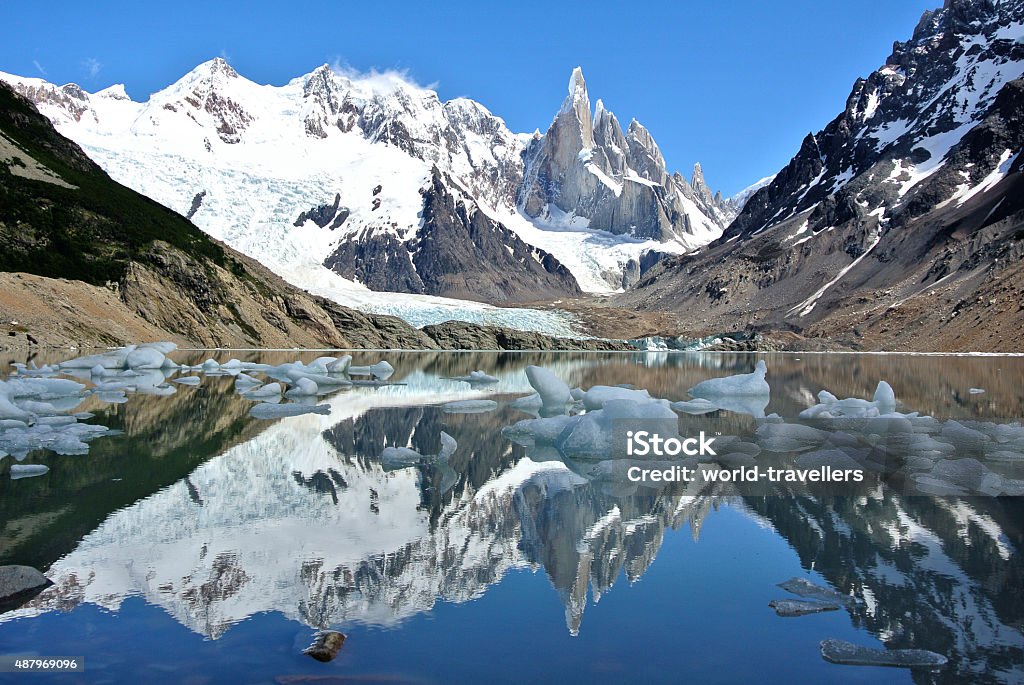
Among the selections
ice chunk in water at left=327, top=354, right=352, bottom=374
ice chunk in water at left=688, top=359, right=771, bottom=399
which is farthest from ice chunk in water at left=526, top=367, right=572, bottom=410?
ice chunk in water at left=327, top=354, right=352, bottom=374

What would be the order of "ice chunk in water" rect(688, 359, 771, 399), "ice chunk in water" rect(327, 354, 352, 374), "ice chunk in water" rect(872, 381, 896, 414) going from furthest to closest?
"ice chunk in water" rect(327, 354, 352, 374) < "ice chunk in water" rect(688, 359, 771, 399) < "ice chunk in water" rect(872, 381, 896, 414)

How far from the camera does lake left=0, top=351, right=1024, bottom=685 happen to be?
581 cm

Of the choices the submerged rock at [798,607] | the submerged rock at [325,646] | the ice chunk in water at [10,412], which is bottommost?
the submerged rock at [325,646]

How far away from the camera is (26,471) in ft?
38.0

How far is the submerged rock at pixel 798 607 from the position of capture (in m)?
6.77

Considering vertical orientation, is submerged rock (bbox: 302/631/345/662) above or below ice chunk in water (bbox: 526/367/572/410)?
below

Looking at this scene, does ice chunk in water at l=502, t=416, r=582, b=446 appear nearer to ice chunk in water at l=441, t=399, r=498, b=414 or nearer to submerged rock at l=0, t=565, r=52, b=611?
ice chunk in water at l=441, t=399, r=498, b=414

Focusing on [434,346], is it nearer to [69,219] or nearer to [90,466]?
[69,219]

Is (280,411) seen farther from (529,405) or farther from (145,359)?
(145,359)

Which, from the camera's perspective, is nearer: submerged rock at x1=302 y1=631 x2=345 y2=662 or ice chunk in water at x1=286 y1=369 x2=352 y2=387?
submerged rock at x1=302 y1=631 x2=345 y2=662

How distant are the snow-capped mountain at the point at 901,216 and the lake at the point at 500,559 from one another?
76.6m

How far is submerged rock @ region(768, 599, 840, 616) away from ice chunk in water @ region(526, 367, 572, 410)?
12.6 m

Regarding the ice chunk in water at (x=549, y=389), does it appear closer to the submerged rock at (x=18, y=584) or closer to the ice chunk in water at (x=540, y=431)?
the ice chunk in water at (x=540, y=431)

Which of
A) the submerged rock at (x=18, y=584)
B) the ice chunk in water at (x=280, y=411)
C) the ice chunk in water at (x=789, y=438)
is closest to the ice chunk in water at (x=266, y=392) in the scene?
the ice chunk in water at (x=280, y=411)
